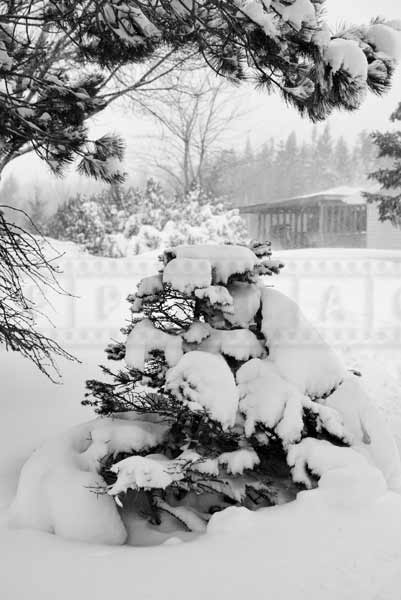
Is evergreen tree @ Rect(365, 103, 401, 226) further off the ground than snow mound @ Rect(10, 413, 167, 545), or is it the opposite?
evergreen tree @ Rect(365, 103, 401, 226)

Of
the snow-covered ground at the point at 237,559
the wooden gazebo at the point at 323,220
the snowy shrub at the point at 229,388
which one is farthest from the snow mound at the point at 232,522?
the wooden gazebo at the point at 323,220

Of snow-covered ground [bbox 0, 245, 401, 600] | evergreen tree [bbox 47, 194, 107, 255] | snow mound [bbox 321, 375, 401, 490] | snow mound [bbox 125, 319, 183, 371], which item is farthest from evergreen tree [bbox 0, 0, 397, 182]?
evergreen tree [bbox 47, 194, 107, 255]

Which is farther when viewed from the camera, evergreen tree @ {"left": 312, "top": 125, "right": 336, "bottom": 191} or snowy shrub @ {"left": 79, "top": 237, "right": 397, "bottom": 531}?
evergreen tree @ {"left": 312, "top": 125, "right": 336, "bottom": 191}

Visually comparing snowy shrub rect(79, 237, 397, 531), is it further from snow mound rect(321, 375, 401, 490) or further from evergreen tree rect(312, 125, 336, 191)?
evergreen tree rect(312, 125, 336, 191)

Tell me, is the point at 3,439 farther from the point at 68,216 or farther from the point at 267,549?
the point at 68,216

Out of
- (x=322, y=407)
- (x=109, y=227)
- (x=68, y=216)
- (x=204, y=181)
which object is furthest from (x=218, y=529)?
(x=204, y=181)

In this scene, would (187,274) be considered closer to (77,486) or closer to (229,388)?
(229,388)

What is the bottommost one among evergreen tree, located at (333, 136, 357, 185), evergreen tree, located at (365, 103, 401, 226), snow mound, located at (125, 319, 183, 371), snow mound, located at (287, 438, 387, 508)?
snow mound, located at (287, 438, 387, 508)

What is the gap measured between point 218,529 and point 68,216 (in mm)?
17758

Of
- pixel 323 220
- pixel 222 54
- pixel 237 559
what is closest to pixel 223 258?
pixel 222 54

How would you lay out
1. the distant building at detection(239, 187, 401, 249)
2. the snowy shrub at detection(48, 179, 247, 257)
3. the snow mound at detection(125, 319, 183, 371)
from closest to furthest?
the snow mound at detection(125, 319, 183, 371)
the snowy shrub at detection(48, 179, 247, 257)
the distant building at detection(239, 187, 401, 249)

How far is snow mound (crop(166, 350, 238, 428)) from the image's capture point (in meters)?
2.76

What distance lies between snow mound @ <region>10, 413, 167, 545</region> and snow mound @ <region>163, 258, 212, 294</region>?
86cm

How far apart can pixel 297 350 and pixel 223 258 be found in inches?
27.2
